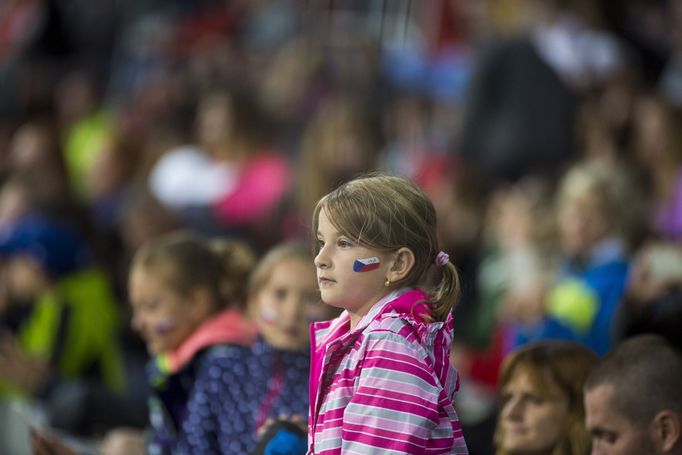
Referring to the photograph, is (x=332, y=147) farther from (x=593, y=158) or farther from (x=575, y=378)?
(x=575, y=378)

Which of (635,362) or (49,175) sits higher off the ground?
(635,362)

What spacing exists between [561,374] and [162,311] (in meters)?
1.27

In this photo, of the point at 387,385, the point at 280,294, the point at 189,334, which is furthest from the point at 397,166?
the point at 387,385

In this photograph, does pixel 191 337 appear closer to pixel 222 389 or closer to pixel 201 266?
pixel 201 266

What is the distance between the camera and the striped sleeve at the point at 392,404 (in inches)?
106

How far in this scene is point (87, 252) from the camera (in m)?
6.52

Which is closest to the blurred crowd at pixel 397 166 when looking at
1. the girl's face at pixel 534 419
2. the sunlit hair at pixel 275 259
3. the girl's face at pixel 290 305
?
the sunlit hair at pixel 275 259

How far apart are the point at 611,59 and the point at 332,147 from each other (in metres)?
1.94

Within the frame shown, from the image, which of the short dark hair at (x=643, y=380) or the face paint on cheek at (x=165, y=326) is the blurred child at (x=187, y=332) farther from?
the short dark hair at (x=643, y=380)

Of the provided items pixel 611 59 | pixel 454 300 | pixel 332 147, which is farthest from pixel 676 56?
pixel 454 300

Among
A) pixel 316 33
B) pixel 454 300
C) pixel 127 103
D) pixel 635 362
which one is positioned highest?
pixel 454 300

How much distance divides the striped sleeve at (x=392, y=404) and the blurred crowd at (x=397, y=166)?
64.4 inches

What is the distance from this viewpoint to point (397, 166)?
8.39m

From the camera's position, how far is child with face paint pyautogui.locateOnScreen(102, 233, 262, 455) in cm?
387
